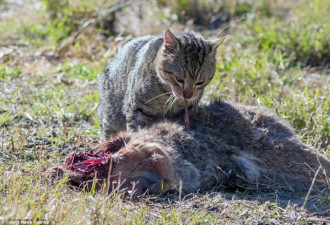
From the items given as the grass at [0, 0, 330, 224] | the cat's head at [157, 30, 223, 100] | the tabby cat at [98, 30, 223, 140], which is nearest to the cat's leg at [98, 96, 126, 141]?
the tabby cat at [98, 30, 223, 140]

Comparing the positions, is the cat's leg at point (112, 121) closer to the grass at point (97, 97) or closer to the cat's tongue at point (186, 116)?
the grass at point (97, 97)

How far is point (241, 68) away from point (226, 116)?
2.50 meters

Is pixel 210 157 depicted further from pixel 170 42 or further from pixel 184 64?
pixel 170 42

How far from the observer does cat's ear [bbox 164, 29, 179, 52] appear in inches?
229

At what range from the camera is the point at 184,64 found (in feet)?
19.0

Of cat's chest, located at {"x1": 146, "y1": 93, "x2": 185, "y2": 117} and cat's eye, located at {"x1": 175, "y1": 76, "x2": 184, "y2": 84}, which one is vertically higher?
cat's eye, located at {"x1": 175, "y1": 76, "x2": 184, "y2": 84}

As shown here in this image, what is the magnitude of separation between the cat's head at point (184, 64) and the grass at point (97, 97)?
3.07 ft

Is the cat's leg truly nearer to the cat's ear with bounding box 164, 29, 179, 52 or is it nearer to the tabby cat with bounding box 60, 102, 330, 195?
the cat's ear with bounding box 164, 29, 179, 52

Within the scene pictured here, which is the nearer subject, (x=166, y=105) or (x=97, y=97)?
(x=166, y=105)

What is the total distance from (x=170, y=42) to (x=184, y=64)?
9.7 inches

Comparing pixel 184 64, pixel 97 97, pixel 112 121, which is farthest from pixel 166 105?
pixel 97 97

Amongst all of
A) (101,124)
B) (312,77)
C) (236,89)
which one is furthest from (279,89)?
(101,124)

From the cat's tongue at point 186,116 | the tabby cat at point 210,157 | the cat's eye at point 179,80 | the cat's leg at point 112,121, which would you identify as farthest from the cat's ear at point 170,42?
the cat's leg at point 112,121

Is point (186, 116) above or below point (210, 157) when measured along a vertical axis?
above
